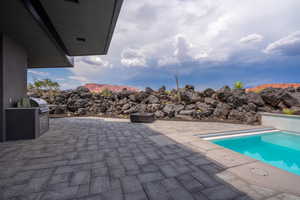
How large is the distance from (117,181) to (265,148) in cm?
503

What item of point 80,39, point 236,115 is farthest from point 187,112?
point 80,39

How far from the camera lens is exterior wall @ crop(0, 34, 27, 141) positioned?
3.13 metres

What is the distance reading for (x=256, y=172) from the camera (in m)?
1.75

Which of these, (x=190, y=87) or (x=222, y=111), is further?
(x=190, y=87)

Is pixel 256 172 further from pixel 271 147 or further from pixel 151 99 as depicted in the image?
pixel 151 99

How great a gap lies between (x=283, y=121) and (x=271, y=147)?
2619 millimetres

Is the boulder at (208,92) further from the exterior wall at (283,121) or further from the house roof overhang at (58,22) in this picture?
the house roof overhang at (58,22)

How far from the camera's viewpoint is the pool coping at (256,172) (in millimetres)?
1464

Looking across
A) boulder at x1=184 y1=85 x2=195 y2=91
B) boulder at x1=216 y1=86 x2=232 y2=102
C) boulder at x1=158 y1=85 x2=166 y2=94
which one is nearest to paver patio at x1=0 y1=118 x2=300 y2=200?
boulder at x1=216 y1=86 x2=232 y2=102

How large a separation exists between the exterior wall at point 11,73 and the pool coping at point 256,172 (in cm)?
518

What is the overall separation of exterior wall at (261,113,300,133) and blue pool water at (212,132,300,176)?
1.42ft

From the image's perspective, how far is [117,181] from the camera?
1.54m

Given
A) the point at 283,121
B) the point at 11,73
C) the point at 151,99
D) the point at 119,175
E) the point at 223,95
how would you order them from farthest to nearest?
1. the point at 151,99
2. the point at 223,95
3. the point at 283,121
4. the point at 11,73
5. the point at 119,175

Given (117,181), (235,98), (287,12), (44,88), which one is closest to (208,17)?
(287,12)
